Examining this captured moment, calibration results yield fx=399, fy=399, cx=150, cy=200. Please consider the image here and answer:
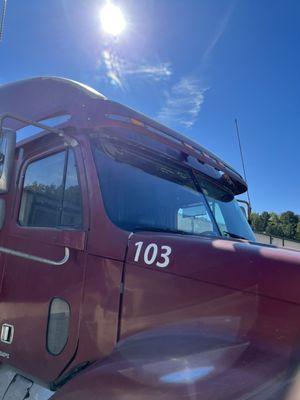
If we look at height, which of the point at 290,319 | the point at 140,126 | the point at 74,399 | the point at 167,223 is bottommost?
the point at 74,399

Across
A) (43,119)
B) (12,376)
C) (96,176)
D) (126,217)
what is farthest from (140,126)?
(12,376)

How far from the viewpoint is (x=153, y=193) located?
2.63 metres

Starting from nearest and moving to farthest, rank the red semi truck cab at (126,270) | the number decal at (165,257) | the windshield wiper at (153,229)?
the red semi truck cab at (126,270) < the number decal at (165,257) < the windshield wiper at (153,229)

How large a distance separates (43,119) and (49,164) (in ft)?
1.31

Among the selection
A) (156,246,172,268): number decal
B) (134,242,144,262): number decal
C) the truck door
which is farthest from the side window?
(156,246,172,268): number decal

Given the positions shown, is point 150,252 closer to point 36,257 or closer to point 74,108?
point 36,257

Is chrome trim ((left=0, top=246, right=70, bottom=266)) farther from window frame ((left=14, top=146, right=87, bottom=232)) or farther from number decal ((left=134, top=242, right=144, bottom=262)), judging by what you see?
number decal ((left=134, top=242, right=144, bottom=262))

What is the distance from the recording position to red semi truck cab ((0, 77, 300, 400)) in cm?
168

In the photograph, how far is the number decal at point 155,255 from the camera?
6.75 ft

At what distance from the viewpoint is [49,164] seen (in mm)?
2811

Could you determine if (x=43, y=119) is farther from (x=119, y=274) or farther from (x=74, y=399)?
(x=74, y=399)

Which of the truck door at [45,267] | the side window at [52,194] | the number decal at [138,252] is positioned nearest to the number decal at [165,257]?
the number decal at [138,252]

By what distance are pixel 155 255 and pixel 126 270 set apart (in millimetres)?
191

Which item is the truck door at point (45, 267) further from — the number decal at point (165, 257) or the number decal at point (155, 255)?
the number decal at point (165, 257)
